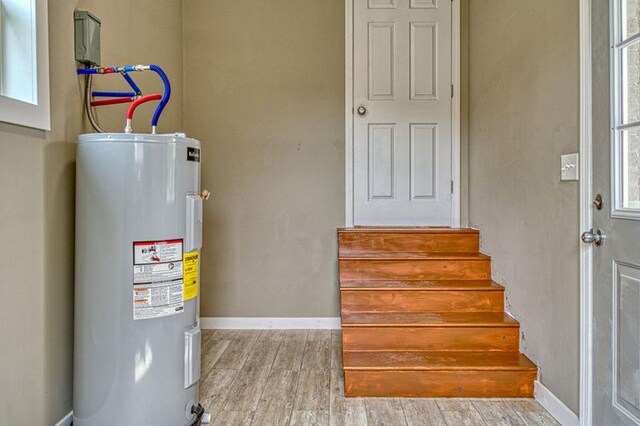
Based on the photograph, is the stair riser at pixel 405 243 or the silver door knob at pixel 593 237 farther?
the stair riser at pixel 405 243

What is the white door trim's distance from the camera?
1.65 m

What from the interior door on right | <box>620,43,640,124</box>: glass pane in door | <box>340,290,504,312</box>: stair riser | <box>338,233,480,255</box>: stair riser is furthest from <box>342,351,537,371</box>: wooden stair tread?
<box>620,43,640,124</box>: glass pane in door

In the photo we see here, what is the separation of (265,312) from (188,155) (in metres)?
1.80

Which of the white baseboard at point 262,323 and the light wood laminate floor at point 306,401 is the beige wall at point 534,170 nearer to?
the light wood laminate floor at point 306,401

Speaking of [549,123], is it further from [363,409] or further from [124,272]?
[124,272]

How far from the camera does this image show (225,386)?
221 centimetres

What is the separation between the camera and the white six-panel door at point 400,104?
10.3ft

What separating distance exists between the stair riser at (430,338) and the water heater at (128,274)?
1070mm

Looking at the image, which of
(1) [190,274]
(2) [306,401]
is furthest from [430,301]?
(1) [190,274]

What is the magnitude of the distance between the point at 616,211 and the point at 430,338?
1.18m

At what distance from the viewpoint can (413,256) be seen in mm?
2711

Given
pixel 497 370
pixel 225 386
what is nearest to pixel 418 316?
pixel 497 370

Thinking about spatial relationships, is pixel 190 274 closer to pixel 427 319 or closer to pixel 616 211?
pixel 427 319

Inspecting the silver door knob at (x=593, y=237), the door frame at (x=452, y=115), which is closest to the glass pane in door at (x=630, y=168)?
the silver door knob at (x=593, y=237)
